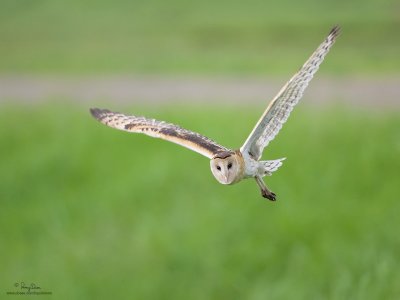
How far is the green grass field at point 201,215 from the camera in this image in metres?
12.6

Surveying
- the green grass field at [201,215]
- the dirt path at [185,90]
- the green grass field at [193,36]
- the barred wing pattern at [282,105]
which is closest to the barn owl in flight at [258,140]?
the barred wing pattern at [282,105]

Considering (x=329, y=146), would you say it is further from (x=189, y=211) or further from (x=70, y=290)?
(x=70, y=290)

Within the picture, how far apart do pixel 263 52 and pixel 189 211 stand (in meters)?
15.4

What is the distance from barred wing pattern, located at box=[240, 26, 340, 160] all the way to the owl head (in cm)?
16

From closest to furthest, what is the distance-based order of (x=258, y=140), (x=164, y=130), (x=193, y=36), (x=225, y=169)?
(x=225, y=169)
(x=258, y=140)
(x=164, y=130)
(x=193, y=36)

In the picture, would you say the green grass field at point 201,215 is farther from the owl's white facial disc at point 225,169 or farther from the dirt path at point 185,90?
the owl's white facial disc at point 225,169

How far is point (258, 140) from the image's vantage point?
17.0 feet

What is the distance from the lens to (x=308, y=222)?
13.4 metres

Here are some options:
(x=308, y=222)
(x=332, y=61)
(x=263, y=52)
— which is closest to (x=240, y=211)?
(x=308, y=222)

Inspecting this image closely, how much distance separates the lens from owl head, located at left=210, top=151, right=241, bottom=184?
4.75 m

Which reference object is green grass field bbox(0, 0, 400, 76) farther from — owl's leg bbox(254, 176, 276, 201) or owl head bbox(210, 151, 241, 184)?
owl head bbox(210, 151, 241, 184)

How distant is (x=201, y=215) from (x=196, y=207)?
469 mm

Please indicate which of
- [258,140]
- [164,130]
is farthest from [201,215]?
[258,140]

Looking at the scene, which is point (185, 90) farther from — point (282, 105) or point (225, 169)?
point (225, 169)
